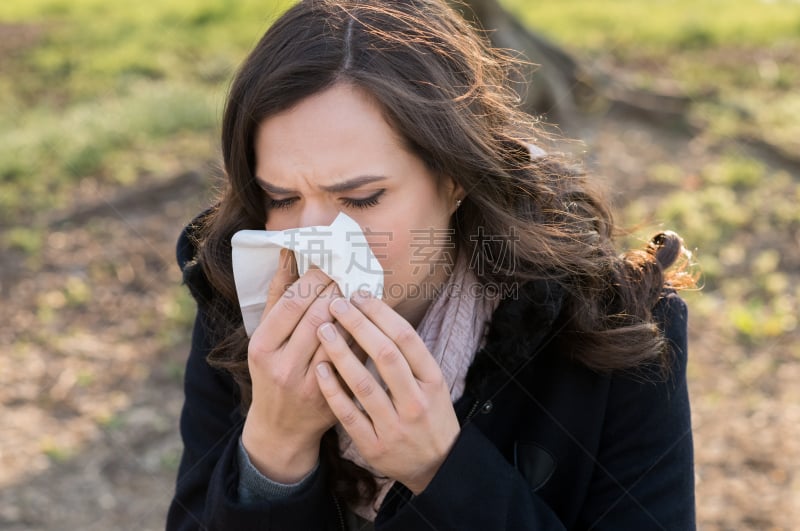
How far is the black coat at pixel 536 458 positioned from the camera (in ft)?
6.09

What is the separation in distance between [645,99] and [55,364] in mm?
5546

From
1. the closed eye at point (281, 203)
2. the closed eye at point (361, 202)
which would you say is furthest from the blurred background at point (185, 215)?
the closed eye at point (361, 202)

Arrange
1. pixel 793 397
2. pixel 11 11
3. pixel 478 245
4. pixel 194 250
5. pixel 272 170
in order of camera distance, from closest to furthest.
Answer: pixel 272 170 → pixel 478 245 → pixel 194 250 → pixel 793 397 → pixel 11 11

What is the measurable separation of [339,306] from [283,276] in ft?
0.56

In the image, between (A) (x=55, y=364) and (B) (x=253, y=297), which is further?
(A) (x=55, y=364)

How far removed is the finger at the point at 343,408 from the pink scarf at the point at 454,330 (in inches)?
10.9

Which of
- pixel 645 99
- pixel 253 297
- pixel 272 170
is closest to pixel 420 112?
pixel 272 170

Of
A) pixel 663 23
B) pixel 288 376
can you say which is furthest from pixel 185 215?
pixel 663 23

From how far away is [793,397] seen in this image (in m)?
3.80

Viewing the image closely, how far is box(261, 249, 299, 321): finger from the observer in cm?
188

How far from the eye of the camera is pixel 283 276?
1875mm

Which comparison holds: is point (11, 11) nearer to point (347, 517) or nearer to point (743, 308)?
point (743, 308)

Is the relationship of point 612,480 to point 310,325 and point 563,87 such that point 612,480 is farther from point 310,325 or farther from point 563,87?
point 563,87

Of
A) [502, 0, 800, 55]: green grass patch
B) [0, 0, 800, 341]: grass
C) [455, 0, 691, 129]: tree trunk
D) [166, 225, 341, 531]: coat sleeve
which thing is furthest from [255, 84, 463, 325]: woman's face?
[502, 0, 800, 55]: green grass patch
